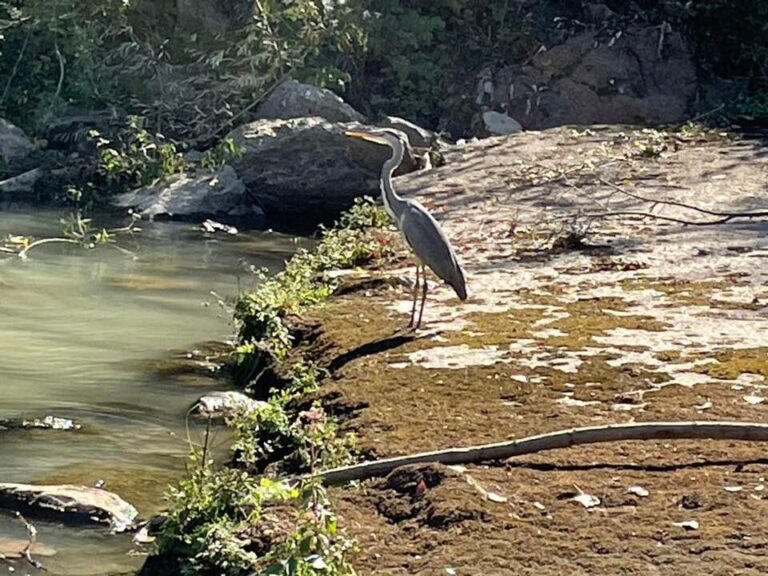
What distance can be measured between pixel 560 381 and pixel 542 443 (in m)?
1.19

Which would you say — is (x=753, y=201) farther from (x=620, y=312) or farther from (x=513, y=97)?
(x=513, y=97)

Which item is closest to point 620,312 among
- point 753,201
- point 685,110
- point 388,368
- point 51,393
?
point 388,368

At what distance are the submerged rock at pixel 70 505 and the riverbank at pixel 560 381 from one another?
0.95 meters

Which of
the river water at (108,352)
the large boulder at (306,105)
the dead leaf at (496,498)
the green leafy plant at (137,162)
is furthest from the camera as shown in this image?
the large boulder at (306,105)

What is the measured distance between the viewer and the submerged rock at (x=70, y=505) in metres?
6.21

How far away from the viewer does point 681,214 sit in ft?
38.0

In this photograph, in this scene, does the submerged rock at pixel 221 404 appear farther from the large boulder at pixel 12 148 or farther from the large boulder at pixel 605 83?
the large boulder at pixel 605 83

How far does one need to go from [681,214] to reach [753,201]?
3.17 ft

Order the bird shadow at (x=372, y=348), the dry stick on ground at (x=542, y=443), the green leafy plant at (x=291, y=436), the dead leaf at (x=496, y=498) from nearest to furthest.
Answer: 1. the dead leaf at (x=496, y=498)
2. the dry stick on ground at (x=542, y=443)
3. the green leafy plant at (x=291, y=436)
4. the bird shadow at (x=372, y=348)

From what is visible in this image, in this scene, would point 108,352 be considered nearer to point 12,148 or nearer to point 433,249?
point 433,249

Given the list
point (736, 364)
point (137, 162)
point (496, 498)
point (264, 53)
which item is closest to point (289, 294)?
point (736, 364)

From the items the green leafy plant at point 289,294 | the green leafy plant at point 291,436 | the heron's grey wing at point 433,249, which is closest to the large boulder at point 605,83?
the green leafy plant at point 289,294

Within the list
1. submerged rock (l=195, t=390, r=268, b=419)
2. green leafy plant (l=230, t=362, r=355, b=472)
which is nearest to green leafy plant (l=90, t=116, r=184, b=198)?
submerged rock (l=195, t=390, r=268, b=419)

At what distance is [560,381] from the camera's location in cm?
665
